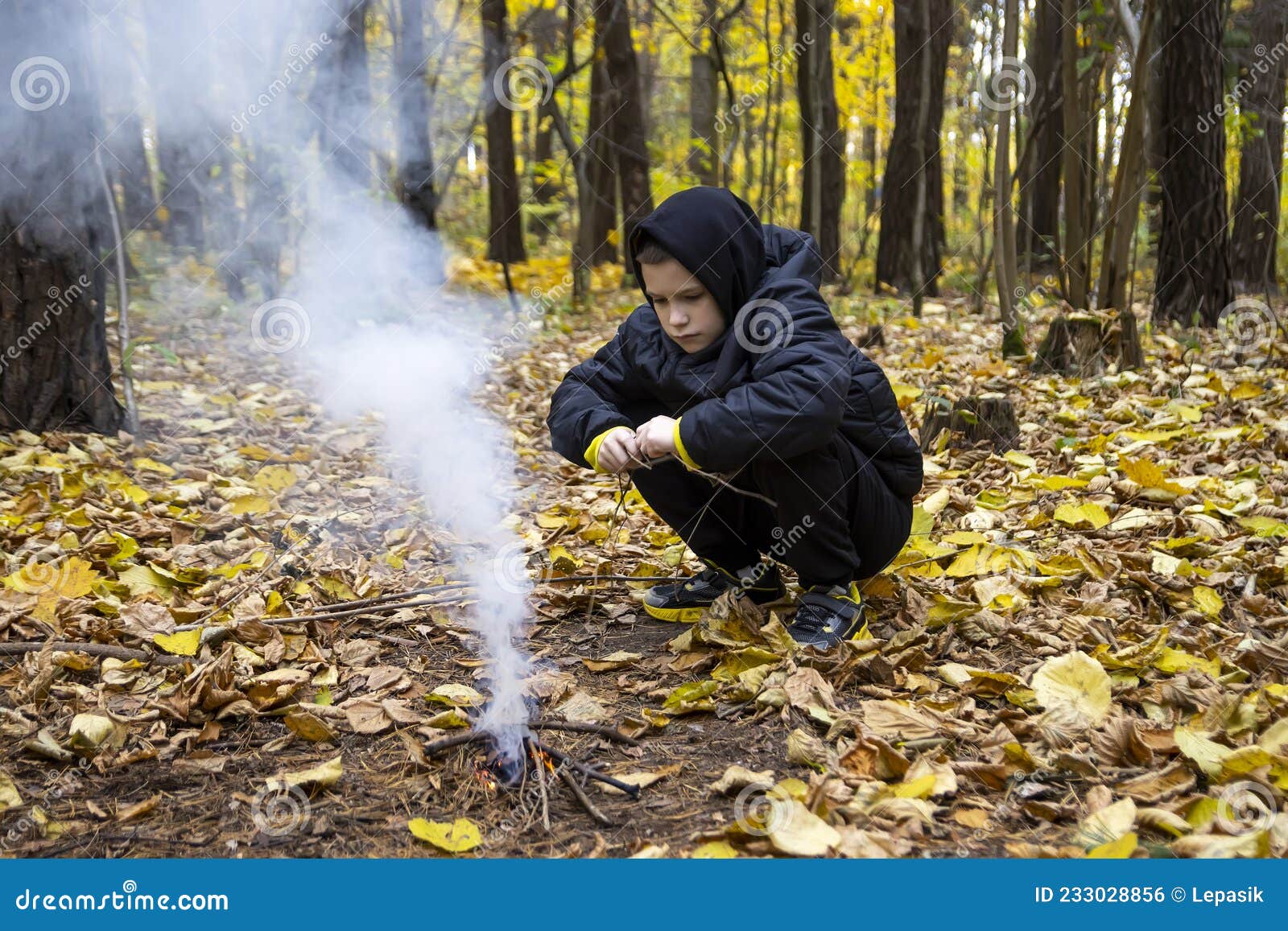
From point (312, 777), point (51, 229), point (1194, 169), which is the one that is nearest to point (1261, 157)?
point (1194, 169)

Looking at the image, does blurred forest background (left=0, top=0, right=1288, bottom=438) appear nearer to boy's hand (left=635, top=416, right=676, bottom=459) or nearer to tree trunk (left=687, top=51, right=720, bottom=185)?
tree trunk (left=687, top=51, right=720, bottom=185)

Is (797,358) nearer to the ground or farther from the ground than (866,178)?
nearer to the ground

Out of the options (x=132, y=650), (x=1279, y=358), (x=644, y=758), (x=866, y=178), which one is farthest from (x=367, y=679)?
(x=866, y=178)

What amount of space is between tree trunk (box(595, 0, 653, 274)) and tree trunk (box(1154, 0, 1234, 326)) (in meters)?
4.49

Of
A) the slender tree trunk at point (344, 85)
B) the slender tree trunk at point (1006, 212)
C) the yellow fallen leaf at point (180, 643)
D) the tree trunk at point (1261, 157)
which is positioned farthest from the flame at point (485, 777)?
the tree trunk at point (1261, 157)

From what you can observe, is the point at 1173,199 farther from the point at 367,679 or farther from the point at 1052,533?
the point at 367,679

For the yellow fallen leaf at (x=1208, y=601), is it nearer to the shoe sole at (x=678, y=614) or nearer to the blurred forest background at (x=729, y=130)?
the shoe sole at (x=678, y=614)

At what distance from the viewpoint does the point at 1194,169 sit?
6.44 metres

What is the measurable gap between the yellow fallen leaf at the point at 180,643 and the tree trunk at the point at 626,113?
7.50 meters

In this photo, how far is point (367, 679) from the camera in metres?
2.46

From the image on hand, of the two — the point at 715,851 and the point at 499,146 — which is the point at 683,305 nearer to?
the point at 715,851

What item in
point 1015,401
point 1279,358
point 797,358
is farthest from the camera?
point 1279,358

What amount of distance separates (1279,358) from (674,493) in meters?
4.19

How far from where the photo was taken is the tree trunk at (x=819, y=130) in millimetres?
8781
